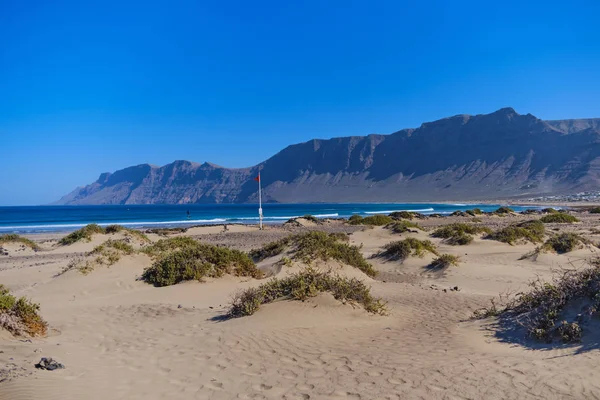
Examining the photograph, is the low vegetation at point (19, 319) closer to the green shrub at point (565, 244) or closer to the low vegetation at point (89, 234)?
the green shrub at point (565, 244)

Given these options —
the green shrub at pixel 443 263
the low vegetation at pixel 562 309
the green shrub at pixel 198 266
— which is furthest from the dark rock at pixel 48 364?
the green shrub at pixel 443 263

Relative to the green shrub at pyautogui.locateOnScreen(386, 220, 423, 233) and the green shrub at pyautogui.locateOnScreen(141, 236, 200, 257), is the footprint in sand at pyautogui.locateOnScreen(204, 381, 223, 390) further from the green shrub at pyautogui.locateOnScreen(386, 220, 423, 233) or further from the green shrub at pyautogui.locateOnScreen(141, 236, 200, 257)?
the green shrub at pyautogui.locateOnScreen(386, 220, 423, 233)

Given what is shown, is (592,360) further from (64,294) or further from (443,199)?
(443,199)

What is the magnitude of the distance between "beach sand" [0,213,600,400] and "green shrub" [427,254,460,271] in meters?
3.50

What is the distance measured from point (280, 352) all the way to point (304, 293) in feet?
7.31

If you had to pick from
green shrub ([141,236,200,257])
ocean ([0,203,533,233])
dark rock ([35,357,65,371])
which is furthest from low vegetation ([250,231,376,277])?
ocean ([0,203,533,233])

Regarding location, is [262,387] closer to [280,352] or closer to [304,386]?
[304,386]

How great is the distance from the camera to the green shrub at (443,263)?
15.4m

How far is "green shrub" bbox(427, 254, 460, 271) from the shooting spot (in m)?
15.4

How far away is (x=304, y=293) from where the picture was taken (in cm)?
848

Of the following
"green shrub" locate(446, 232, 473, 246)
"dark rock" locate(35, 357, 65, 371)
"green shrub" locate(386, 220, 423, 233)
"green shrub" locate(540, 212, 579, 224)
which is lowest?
"green shrub" locate(540, 212, 579, 224)

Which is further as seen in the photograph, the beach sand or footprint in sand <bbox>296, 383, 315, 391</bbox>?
footprint in sand <bbox>296, 383, 315, 391</bbox>

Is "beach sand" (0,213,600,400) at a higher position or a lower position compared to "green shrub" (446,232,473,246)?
higher

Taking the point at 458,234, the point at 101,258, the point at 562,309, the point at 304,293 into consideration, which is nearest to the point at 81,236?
the point at 101,258
